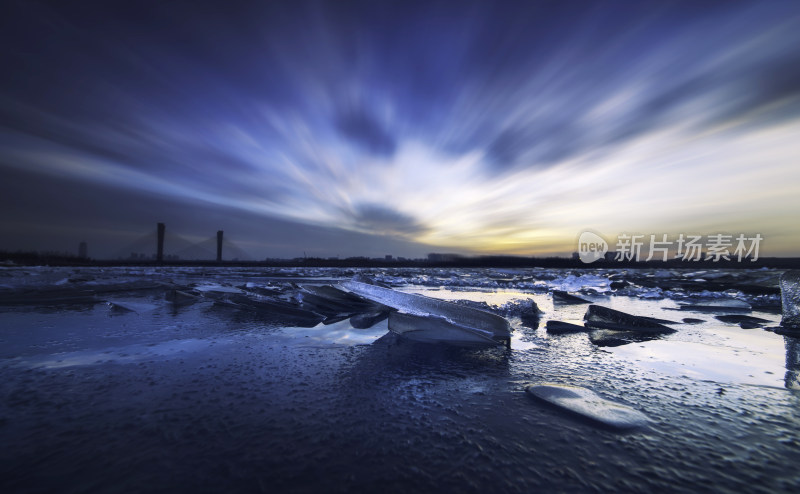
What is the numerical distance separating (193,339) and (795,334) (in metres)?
6.82

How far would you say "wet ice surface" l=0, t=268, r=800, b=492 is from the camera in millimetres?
1136

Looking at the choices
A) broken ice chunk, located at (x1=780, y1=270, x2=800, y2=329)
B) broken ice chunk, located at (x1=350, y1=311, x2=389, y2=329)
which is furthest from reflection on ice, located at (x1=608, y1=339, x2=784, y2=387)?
broken ice chunk, located at (x1=350, y1=311, x2=389, y2=329)

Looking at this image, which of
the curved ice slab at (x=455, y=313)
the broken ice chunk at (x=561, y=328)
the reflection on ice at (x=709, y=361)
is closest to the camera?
the reflection on ice at (x=709, y=361)

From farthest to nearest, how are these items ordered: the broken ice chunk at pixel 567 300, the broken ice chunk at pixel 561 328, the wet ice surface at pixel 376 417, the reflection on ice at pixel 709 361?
the broken ice chunk at pixel 567 300, the broken ice chunk at pixel 561 328, the reflection on ice at pixel 709 361, the wet ice surface at pixel 376 417

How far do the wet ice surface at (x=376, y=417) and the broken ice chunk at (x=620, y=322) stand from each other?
0.71m

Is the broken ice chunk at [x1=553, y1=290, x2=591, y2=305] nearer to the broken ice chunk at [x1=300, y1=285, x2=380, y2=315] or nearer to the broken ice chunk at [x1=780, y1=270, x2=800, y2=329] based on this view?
the broken ice chunk at [x1=780, y1=270, x2=800, y2=329]

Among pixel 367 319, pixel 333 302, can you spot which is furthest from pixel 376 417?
pixel 333 302

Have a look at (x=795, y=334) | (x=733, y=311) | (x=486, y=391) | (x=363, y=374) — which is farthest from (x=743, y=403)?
(x=733, y=311)

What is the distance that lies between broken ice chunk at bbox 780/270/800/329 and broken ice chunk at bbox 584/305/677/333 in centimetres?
129

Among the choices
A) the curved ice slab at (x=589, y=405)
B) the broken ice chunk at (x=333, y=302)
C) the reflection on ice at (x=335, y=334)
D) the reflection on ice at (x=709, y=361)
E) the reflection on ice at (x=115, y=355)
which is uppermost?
the broken ice chunk at (x=333, y=302)

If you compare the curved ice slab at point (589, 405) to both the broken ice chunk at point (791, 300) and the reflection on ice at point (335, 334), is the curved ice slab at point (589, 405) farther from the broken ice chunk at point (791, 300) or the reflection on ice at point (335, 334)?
the broken ice chunk at point (791, 300)

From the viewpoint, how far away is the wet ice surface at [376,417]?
1136 mm

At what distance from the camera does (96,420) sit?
152 centimetres

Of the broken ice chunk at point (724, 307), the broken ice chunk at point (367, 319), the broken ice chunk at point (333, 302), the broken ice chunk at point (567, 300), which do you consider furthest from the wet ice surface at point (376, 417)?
the broken ice chunk at point (567, 300)
